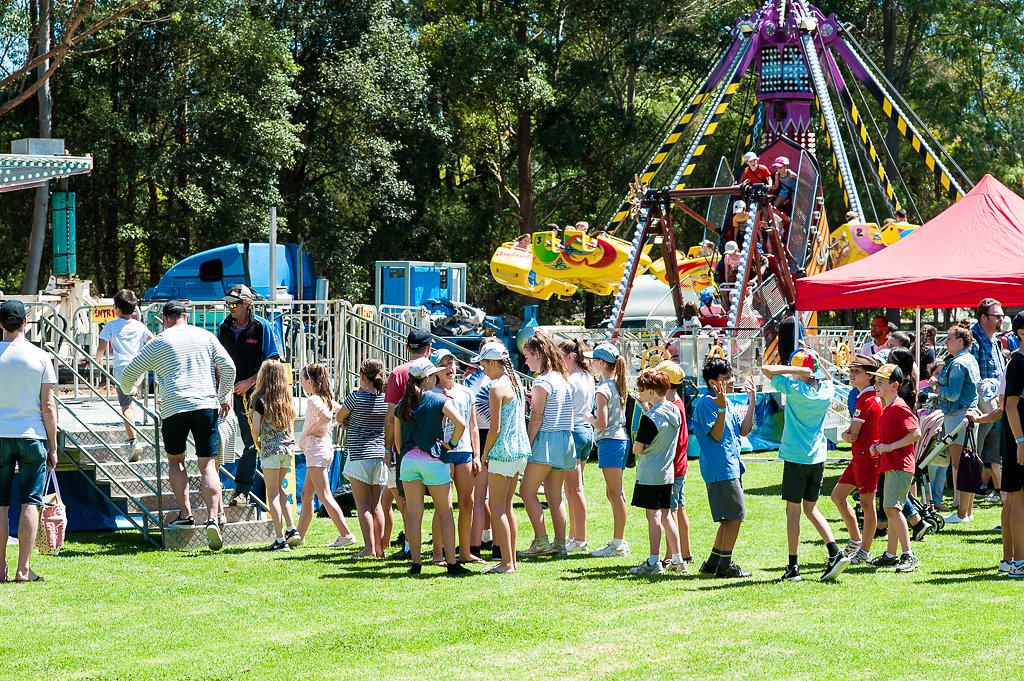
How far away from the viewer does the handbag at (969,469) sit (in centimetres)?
983

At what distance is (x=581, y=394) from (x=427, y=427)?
1.50 meters

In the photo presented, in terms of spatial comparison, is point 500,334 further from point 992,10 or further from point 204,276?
point 992,10

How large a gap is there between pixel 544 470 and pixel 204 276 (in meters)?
15.6

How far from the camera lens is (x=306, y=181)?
32.8 metres

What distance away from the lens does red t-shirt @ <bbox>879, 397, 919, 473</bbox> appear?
7879mm

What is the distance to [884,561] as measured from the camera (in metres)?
8.12

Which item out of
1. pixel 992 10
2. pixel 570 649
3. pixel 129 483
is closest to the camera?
pixel 570 649

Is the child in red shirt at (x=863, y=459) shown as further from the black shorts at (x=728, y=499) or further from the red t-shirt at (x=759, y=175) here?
the red t-shirt at (x=759, y=175)

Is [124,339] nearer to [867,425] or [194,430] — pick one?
[194,430]

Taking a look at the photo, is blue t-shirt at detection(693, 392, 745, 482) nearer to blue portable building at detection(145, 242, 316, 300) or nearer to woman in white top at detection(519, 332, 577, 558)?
woman in white top at detection(519, 332, 577, 558)

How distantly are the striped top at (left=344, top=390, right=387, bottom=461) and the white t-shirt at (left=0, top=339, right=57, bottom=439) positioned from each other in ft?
7.27

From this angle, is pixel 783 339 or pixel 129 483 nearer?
pixel 129 483

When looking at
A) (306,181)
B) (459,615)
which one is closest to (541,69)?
(306,181)

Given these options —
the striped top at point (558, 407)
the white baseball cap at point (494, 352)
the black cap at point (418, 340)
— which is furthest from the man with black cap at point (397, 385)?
the striped top at point (558, 407)
